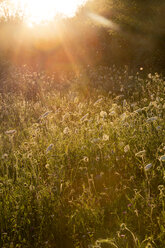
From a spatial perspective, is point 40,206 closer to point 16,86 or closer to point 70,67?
point 16,86

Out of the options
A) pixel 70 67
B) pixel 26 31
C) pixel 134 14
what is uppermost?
pixel 134 14

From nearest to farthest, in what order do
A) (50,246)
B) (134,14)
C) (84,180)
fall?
(50,246), (84,180), (134,14)

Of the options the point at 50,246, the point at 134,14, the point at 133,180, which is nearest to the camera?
the point at 50,246

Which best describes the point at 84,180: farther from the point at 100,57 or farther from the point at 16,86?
the point at 100,57

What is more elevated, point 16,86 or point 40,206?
point 40,206

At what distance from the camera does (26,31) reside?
14258 millimetres

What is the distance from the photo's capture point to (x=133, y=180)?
2.54 meters

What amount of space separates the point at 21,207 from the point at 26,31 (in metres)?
13.6

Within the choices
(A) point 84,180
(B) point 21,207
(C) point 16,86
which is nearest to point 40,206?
(B) point 21,207

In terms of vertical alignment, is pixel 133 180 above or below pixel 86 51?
above

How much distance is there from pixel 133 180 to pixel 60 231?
85 centimetres

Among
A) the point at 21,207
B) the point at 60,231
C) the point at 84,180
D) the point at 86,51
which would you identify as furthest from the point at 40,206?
the point at 86,51

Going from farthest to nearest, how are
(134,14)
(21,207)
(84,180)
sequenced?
(134,14), (84,180), (21,207)

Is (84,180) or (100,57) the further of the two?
(100,57)
